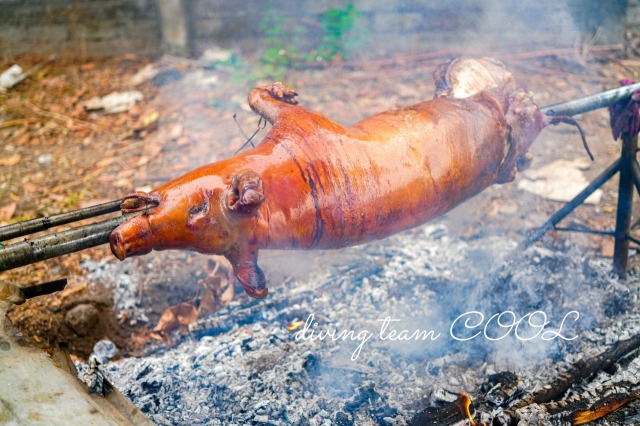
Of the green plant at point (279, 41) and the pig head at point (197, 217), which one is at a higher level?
the green plant at point (279, 41)

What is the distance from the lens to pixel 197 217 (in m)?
2.17

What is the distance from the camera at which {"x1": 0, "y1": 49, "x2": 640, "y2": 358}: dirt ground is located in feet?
13.4

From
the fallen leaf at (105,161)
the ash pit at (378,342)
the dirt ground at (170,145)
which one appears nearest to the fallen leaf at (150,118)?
the dirt ground at (170,145)

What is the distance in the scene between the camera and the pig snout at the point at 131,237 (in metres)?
2.04

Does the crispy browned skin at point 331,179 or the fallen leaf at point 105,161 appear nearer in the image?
the crispy browned skin at point 331,179

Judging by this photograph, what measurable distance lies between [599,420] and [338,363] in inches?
56.4

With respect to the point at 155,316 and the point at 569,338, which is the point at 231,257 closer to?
the point at 155,316

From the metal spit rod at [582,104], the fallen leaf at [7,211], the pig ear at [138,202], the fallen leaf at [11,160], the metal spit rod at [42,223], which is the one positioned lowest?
the fallen leaf at [7,211]

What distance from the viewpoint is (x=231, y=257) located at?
2.34 m

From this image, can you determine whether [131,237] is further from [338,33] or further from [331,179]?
[338,33]

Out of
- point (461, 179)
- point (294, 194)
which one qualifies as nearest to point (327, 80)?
point (461, 179)

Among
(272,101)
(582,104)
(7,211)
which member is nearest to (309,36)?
(7,211)

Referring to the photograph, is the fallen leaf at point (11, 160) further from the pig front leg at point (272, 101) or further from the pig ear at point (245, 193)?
the pig ear at point (245, 193)

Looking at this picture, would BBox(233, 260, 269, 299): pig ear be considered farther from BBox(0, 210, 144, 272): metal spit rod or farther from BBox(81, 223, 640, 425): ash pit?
BBox(81, 223, 640, 425): ash pit
